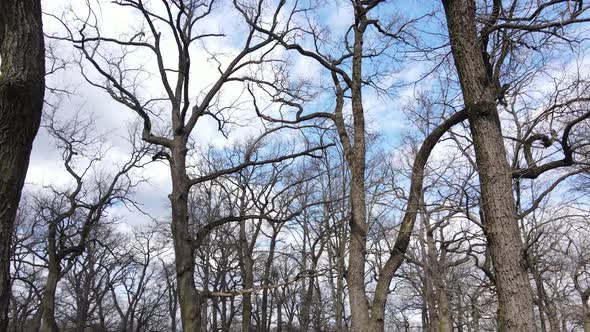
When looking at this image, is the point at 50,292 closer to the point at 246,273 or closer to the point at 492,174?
the point at 246,273

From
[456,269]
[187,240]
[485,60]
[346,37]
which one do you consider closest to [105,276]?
[456,269]

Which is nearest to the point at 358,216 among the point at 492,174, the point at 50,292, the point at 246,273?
the point at 492,174

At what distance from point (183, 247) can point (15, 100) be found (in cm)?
663

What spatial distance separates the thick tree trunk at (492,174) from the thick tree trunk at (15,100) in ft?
13.9

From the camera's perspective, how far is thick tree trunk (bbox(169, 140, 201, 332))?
908 centimetres

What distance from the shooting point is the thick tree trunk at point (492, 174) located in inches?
174

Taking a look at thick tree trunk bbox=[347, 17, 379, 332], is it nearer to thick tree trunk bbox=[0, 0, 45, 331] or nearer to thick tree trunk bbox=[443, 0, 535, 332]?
thick tree trunk bbox=[443, 0, 535, 332]

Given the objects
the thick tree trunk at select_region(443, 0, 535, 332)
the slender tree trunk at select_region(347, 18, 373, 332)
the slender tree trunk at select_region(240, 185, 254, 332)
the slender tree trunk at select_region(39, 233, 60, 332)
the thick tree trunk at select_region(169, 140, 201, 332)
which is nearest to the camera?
the thick tree trunk at select_region(443, 0, 535, 332)

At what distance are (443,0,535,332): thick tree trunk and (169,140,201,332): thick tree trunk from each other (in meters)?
6.23

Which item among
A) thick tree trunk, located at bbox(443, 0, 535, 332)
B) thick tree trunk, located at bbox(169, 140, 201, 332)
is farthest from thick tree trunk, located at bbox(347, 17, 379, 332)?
thick tree trunk, located at bbox(443, 0, 535, 332)

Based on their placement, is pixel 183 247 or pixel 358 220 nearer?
pixel 358 220

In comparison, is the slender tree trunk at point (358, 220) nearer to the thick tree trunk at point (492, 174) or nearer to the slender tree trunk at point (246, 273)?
the thick tree trunk at point (492, 174)

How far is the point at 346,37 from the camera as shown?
9.80 metres

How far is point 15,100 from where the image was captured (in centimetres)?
321
